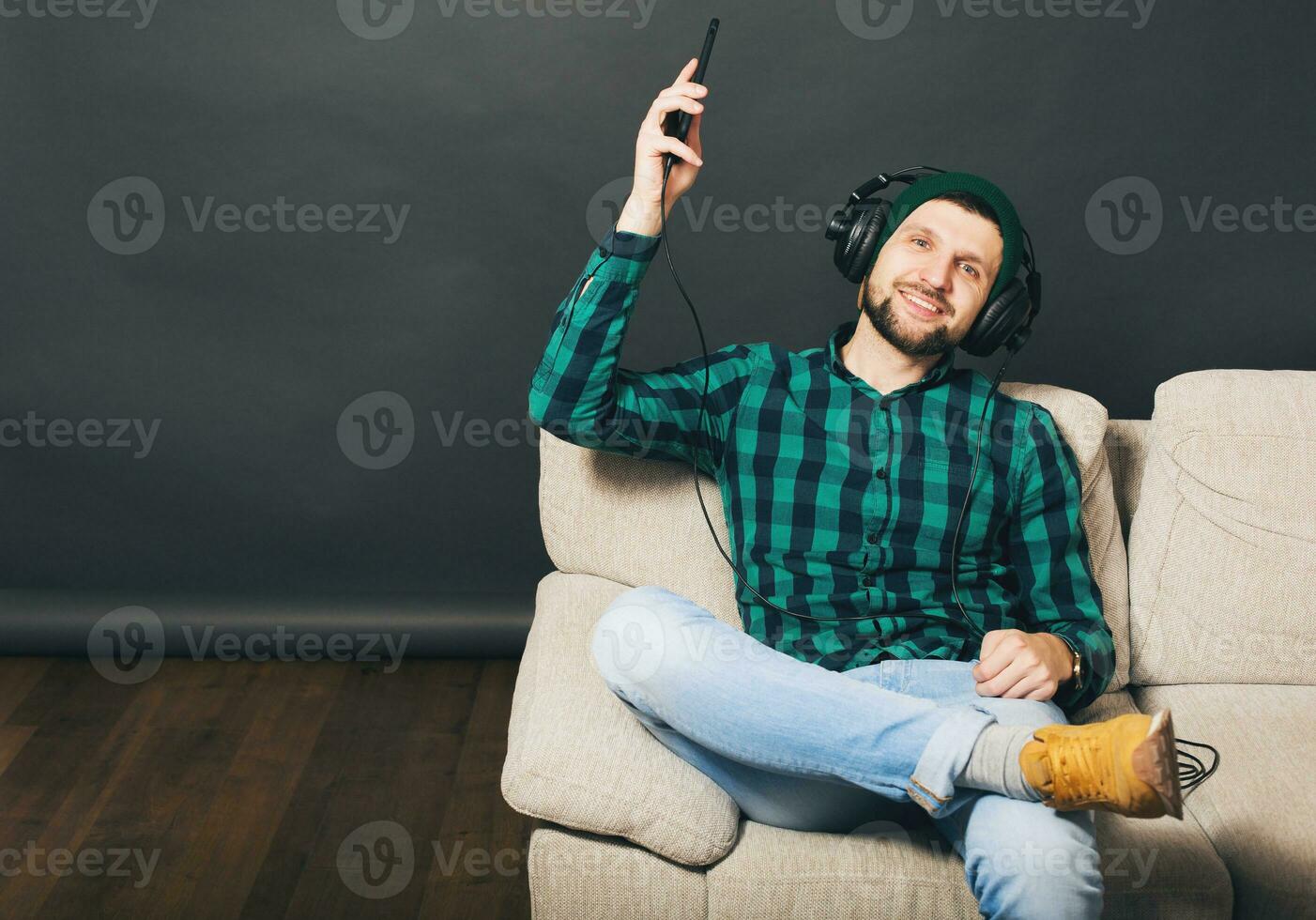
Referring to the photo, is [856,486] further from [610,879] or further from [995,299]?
[610,879]

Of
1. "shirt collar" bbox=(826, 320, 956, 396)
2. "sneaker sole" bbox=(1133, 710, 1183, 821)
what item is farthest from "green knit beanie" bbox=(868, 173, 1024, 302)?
"sneaker sole" bbox=(1133, 710, 1183, 821)

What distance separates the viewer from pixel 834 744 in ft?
4.78

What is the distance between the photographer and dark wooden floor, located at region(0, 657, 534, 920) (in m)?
1.97

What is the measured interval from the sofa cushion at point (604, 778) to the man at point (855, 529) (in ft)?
0.15

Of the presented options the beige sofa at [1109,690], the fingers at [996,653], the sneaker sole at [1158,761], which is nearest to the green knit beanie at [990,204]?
the beige sofa at [1109,690]

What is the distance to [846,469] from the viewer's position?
5.93 feet

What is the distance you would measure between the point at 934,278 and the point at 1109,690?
29.3 inches

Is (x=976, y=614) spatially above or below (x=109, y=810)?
above

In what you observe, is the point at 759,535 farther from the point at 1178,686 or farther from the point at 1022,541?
the point at 1178,686

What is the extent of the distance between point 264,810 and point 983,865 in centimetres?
136

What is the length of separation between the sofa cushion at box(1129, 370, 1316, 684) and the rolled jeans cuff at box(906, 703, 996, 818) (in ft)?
2.23

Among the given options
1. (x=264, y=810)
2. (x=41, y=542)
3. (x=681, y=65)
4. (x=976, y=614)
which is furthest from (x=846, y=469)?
(x=41, y=542)

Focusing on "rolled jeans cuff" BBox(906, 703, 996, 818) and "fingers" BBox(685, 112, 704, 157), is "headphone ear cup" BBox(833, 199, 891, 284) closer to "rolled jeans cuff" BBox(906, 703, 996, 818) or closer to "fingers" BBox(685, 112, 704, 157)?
"fingers" BBox(685, 112, 704, 157)

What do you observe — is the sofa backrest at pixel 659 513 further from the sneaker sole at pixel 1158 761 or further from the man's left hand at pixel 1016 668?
the sneaker sole at pixel 1158 761
